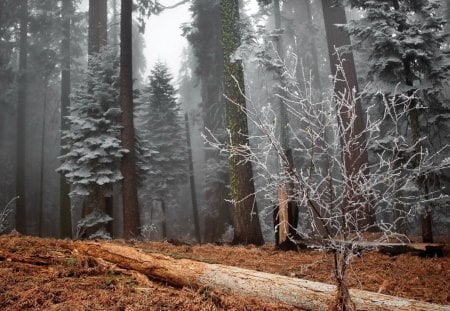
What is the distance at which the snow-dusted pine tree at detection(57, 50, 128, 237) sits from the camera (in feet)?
43.8

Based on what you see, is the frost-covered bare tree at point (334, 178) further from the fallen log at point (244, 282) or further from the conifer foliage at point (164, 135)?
the conifer foliage at point (164, 135)

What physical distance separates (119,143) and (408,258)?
34.5 feet

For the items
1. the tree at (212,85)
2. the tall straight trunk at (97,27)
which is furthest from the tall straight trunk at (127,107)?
the tree at (212,85)

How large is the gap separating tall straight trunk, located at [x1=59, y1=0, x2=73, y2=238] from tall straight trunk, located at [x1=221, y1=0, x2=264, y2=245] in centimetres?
1037

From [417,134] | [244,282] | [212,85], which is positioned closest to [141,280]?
[244,282]

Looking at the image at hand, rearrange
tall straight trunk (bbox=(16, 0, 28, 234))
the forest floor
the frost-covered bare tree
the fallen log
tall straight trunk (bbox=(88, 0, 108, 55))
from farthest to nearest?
tall straight trunk (bbox=(16, 0, 28, 234)) → tall straight trunk (bbox=(88, 0, 108, 55)) → the forest floor → the fallen log → the frost-covered bare tree

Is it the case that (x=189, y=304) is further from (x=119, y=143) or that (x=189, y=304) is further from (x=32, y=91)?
(x=32, y=91)

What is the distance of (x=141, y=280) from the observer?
4793 millimetres

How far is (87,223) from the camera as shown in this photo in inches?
521

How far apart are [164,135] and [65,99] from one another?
6.69 meters

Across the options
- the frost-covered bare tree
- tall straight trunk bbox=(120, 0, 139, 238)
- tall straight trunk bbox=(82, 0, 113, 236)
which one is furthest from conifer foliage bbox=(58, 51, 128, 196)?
the frost-covered bare tree

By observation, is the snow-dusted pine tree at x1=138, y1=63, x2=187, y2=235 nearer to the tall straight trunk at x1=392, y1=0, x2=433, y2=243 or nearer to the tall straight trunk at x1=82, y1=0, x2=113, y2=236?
the tall straight trunk at x1=82, y1=0, x2=113, y2=236

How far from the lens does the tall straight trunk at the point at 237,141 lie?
9.73 metres

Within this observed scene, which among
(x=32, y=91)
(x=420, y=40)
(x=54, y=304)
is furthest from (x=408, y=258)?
(x=32, y=91)
